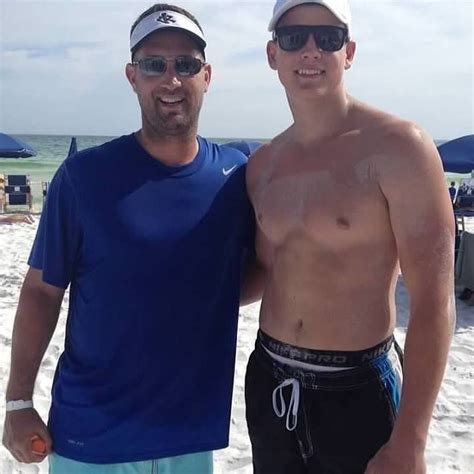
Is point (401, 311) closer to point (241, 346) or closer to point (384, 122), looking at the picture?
point (241, 346)

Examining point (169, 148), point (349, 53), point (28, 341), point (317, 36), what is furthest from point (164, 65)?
point (28, 341)

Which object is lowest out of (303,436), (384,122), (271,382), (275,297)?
(303,436)

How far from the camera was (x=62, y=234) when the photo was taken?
197 cm

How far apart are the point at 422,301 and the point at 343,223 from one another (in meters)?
0.36

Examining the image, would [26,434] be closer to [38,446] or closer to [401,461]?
[38,446]

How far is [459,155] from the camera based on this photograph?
10172mm

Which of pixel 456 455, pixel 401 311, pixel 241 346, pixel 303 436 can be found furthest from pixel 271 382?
pixel 401 311

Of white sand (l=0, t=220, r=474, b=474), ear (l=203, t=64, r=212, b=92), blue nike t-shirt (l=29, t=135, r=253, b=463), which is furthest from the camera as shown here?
white sand (l=0, t=220, r=474, b=474)

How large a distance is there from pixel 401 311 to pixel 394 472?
5065mm

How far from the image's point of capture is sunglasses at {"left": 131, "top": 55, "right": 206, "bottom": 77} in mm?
2055

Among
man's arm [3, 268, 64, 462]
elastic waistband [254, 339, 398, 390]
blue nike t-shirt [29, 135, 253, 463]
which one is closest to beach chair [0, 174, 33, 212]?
man's arm [3, 268, 64, 462]

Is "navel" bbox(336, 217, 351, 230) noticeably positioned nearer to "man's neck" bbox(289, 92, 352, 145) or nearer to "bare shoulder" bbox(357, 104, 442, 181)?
"bare shoulder" bbox(357, 104, 442, 181)

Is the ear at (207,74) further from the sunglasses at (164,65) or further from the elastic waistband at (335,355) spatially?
the elastic waistband at (335,355)

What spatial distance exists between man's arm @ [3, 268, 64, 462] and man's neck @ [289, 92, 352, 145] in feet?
3.45
